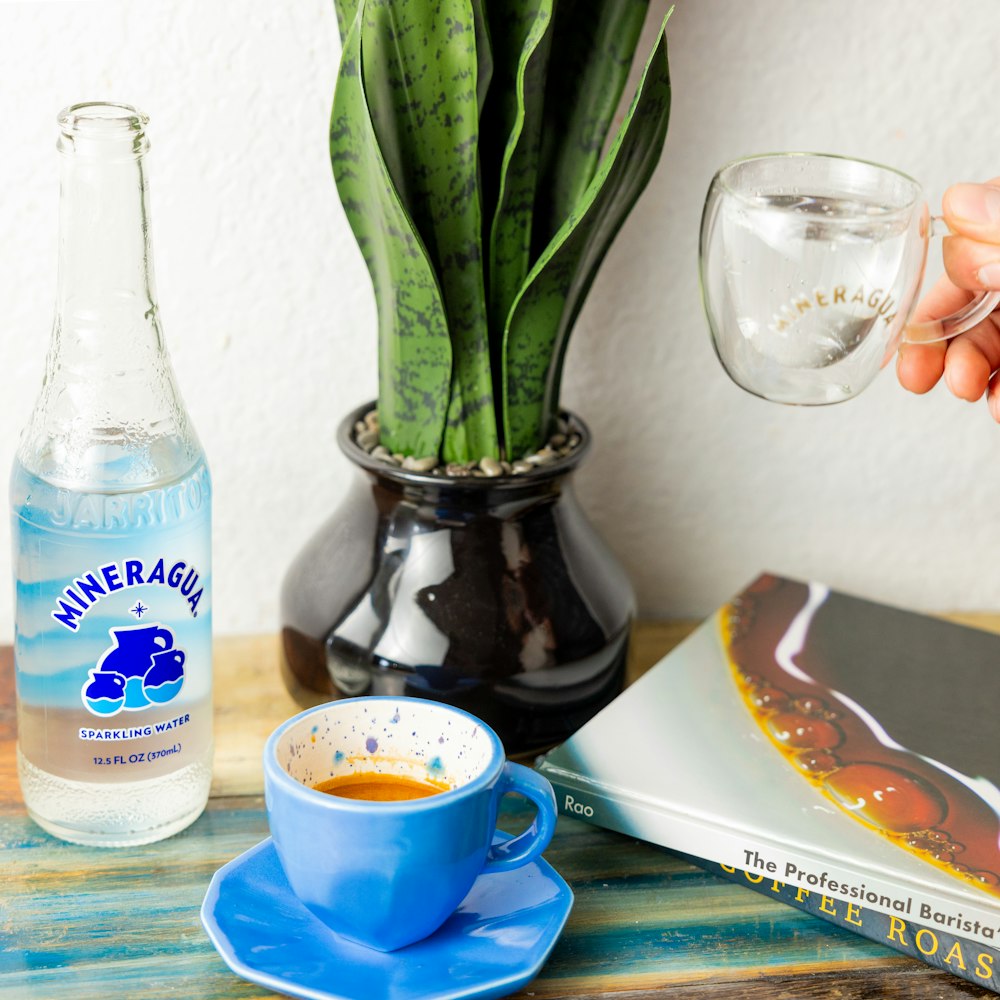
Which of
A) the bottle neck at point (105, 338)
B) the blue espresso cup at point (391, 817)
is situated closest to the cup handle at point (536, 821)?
the blue espresso cup at point (391, 817)

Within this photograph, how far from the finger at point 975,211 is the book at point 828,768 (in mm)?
255

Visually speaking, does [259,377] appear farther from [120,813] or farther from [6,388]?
[120,813]

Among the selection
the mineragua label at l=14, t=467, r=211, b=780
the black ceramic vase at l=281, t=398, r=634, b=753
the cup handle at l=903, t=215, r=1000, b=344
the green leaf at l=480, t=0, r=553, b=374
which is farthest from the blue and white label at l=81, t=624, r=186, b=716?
the cup handle at l=903, t=215, r=1000, b=344

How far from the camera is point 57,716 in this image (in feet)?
1.89

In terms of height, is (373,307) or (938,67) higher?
(938,67)

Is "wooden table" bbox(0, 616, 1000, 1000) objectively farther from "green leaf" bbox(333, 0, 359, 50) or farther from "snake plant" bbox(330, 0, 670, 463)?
"green leaf" bbox(333, 0, 359, 50)

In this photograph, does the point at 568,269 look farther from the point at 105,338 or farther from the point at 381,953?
the point at 381,953

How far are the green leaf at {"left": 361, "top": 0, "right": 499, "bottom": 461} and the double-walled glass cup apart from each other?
13 centimetres

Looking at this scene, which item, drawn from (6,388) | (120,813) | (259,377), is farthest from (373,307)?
(120,813)

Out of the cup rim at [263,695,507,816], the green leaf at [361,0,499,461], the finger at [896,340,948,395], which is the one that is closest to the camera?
the cup rim at [263,695,507,816]

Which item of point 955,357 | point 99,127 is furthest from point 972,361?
point 99,127

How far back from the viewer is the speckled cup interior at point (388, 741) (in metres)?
0.54

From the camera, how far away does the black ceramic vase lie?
64cm

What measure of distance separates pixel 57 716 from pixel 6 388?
25cm
